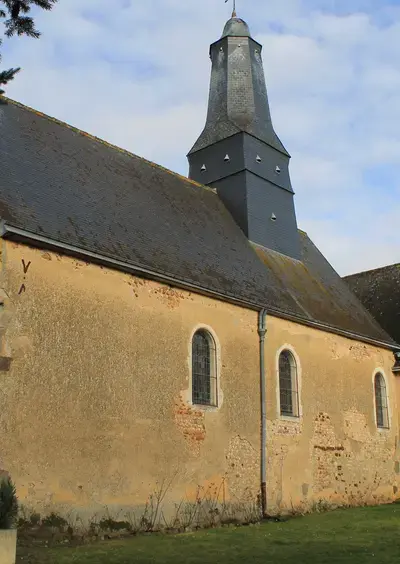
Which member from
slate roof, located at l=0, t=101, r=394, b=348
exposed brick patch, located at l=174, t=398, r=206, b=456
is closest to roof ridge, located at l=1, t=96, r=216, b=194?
slate roof, located at l=0, t=101, r=394, b=348

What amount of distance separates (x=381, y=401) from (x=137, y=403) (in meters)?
9.27

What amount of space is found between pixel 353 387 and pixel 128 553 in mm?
9411


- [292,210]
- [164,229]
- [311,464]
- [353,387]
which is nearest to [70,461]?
[164,229]

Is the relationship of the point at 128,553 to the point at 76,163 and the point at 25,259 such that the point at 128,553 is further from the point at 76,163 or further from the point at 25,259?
the point at 76,163

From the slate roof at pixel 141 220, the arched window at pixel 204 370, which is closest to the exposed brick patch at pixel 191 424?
the arched window at pixel 204 370

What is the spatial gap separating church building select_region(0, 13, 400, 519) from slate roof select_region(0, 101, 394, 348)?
52mm

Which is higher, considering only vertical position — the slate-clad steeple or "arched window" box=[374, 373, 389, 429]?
the slate-clad steeple

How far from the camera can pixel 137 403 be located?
11602mm

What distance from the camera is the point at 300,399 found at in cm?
1517

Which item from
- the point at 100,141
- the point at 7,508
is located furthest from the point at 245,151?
the point at 7,508

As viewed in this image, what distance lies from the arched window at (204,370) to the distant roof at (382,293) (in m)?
8.72

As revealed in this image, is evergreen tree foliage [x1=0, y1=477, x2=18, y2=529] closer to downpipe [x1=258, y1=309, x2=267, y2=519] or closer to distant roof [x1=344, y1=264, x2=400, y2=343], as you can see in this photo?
downpipe [x1=258, y1=309, x2=267, y2=519]

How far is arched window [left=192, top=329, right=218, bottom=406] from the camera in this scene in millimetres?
13003

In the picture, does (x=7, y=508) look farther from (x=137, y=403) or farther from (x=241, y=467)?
(x=241, y=467)
